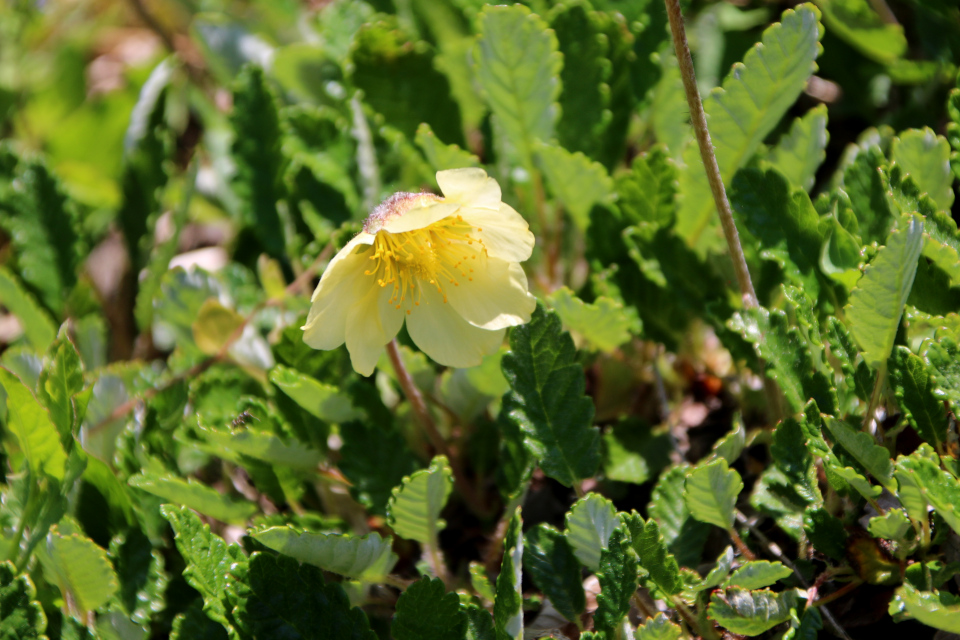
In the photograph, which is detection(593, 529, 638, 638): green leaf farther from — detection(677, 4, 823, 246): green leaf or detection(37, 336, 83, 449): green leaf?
detection(37, 336, 83, 449): green leaf

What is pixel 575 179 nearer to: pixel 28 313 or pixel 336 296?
pixel 336 296

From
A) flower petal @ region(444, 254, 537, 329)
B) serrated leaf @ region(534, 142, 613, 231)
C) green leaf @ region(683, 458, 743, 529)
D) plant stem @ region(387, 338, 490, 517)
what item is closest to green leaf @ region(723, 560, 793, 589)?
green leaf @ region(683, 458, 743, 529)

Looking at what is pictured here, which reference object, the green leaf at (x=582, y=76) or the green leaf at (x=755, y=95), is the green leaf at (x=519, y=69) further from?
the green leaf at (x=755, y=95)

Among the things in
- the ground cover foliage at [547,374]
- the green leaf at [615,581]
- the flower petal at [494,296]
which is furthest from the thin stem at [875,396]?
the flower petal at [494,296]

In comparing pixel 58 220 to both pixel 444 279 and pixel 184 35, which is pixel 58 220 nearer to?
pixel 444 279

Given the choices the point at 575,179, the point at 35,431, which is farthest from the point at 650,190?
the point at 35,431
